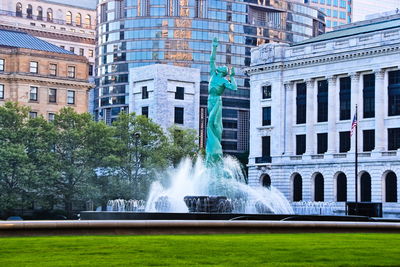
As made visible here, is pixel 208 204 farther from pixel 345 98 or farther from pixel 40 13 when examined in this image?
pixel 40 13

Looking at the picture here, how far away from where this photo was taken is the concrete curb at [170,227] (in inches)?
1420

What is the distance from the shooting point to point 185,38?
159 metres

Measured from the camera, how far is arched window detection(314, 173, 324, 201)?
103m

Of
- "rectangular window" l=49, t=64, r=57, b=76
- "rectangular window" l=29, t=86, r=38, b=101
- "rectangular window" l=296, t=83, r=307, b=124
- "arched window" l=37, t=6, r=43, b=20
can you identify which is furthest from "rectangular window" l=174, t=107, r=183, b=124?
"arched window" l=37, t=6, r=43, b=20

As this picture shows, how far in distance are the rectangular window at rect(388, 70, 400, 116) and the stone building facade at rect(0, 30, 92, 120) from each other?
35.1 meters

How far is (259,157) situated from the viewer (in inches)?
4350

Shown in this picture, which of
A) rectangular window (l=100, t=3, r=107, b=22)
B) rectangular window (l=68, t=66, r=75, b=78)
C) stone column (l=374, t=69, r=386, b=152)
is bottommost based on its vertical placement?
stone column (l=374, t=69, r=386, b=152)

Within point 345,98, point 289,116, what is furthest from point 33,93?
point 345,98

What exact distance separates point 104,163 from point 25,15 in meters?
105

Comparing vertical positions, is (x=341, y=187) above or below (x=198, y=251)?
above

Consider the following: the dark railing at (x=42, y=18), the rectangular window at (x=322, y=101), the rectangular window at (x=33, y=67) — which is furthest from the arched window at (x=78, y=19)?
the rectangular window at (x=322, y=101)

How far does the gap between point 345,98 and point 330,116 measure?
2573mm

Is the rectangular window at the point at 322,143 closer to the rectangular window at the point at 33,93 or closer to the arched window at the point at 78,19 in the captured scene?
the rectangular window at the point at 33,93

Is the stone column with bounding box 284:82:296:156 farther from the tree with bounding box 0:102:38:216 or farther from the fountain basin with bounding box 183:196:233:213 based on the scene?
the fountain basin with bounding box 183:196:233:213
